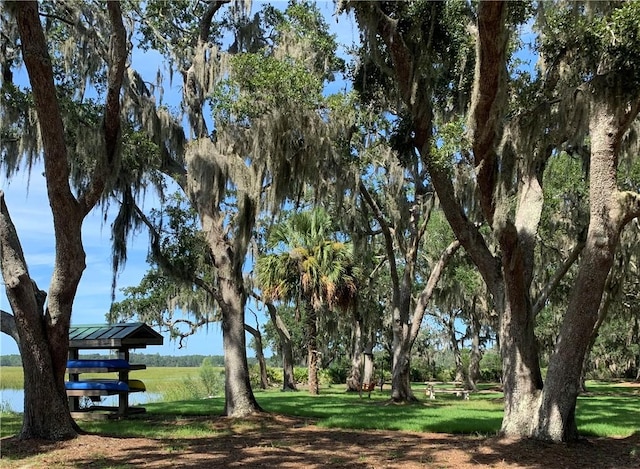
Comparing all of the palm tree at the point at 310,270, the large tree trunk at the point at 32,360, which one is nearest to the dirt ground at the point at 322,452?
the large tree trunk at the point at 32,360

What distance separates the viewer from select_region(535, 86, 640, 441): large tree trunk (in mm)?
6949

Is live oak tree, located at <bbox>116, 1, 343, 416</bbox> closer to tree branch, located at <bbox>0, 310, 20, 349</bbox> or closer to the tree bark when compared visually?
the tree bark

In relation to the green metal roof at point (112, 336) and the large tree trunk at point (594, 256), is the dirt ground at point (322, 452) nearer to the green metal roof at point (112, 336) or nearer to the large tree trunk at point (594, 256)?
the large tree trunk at point (594, 256)

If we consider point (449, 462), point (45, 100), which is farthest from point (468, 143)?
point (45, 100)

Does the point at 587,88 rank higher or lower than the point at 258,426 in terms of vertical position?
higher

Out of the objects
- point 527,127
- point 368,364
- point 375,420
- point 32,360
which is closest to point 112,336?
point 32,360

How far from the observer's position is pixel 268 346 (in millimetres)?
35938

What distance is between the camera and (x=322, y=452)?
283 inches

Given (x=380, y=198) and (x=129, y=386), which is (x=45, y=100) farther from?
(x=380, y=198)

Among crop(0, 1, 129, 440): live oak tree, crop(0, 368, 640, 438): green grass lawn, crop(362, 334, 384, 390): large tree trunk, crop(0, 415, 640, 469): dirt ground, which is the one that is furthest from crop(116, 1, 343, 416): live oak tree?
crop(362, 334, 384, 390): large tree trunk

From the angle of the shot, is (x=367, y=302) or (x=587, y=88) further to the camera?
(x=367, y=302)

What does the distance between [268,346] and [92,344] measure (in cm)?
2536

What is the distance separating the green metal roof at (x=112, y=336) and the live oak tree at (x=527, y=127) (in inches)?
273

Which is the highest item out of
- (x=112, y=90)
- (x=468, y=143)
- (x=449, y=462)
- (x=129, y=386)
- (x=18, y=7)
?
(x=18, y=7)
